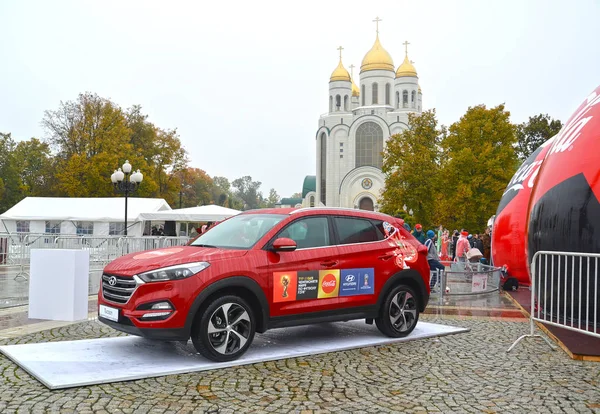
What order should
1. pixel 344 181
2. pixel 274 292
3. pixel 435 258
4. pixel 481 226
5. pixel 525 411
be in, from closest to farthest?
pixel 525 411
pixel 274 292
pixel 435 258
pixel 481 226
pixel 344 181

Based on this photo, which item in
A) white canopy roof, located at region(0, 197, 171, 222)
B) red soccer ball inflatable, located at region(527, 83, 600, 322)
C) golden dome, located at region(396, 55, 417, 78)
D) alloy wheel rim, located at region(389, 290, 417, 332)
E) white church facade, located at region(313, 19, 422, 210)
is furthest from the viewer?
golden dome, located at region(396, 55, 417, 78)

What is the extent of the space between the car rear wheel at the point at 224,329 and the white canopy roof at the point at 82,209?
23254 mm

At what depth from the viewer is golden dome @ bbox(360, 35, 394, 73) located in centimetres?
9119

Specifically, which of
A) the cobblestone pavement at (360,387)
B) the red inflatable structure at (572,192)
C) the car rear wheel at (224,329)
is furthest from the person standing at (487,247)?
the car rear wheel at (224,329)

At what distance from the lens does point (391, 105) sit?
91.3 metres

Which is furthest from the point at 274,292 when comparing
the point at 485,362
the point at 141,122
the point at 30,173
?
the point at 30,173

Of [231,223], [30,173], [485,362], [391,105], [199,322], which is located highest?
[391,105]

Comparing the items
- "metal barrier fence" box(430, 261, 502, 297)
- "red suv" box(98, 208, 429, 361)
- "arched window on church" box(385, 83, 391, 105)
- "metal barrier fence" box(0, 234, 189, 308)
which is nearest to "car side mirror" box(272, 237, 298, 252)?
"red suv" box(98, 208, 429, 361)

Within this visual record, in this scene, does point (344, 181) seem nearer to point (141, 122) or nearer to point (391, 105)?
point (391, 105)

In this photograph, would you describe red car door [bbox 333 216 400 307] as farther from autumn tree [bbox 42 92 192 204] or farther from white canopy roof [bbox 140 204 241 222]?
autumn tree [bbox 42 92 192 204]

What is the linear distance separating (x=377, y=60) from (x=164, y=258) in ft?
290

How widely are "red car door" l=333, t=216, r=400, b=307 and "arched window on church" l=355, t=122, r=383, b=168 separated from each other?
81.1 metres

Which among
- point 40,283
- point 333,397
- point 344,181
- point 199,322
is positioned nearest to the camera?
point 333,397

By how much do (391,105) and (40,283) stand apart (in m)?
84.8
